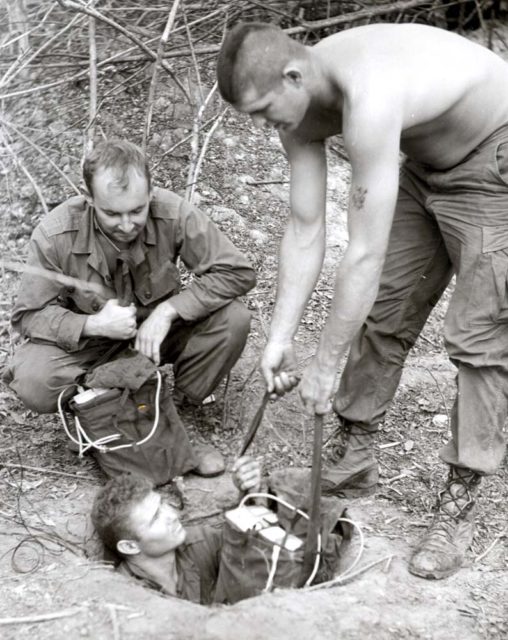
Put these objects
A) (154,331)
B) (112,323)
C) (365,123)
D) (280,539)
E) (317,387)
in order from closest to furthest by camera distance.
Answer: (365,123)
(317,387)
(280,539)
(112,323)
(154,331)

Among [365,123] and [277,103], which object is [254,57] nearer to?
[277,103]

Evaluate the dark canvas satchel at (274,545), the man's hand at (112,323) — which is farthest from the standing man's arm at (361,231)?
the man's hand at (112,323)

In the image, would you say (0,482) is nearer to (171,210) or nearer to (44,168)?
(171,210)

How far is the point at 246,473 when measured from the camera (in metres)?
3.49

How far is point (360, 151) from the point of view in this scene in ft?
9.27

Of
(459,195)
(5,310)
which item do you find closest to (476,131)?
(459,195)

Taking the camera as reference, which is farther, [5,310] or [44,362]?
[5,310]

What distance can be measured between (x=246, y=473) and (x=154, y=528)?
1.54ft

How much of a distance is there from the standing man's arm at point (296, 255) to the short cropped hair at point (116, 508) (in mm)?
773

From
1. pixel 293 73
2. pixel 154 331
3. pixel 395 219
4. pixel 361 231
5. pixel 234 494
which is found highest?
pixel 293 73

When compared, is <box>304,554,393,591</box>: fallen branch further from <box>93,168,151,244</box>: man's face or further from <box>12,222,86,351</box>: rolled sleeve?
<box>93,168,151,244</box>: man's face

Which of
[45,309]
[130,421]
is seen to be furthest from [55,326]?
[130,421]

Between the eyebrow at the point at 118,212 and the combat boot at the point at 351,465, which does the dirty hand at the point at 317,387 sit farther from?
the eyebrow at the point at 118,212

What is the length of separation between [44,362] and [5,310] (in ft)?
4.74
